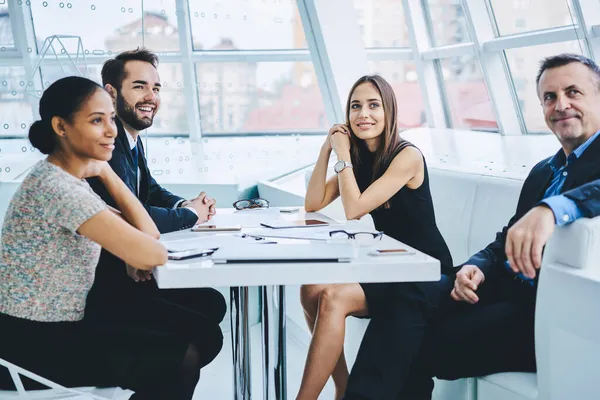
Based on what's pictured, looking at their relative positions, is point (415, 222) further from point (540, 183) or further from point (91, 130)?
point (91, 130)

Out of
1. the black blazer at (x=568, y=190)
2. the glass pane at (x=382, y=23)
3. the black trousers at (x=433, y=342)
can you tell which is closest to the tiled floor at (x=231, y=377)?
the black trousers at (x=433, y=342)

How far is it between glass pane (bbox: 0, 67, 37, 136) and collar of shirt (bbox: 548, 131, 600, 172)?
128 inches

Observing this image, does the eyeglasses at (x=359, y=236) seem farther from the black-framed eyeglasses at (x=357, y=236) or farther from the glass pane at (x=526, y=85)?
the glass pane at (x=526, y=85)

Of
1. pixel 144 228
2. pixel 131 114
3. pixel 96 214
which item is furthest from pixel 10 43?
pixel 96 214

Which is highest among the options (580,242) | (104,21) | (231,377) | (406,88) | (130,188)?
(104,21)

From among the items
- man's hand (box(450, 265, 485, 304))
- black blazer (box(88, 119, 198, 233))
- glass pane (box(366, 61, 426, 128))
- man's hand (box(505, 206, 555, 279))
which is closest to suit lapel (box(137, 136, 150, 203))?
black blazer (box(88, 119, 198, 233))

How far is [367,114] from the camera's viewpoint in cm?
268

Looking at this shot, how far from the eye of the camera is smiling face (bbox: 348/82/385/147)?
268 cm

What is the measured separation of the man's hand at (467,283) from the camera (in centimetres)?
211

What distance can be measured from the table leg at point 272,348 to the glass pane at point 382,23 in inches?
196

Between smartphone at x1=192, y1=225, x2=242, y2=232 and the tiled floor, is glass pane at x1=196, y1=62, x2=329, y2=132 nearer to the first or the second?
the tiled floor

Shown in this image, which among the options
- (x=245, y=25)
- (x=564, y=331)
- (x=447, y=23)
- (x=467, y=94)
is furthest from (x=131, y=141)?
(x=467, y=94)

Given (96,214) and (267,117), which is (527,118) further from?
(96,214)

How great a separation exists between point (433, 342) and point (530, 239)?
1.65 ft
